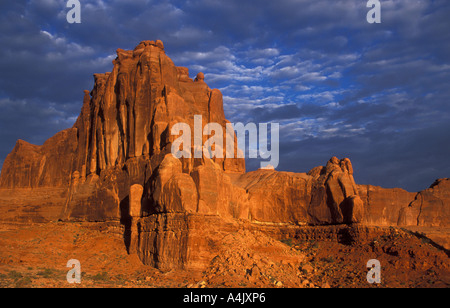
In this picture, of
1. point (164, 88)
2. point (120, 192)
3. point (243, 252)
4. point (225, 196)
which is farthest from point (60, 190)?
point (243, 252)

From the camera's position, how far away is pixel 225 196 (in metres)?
47.4

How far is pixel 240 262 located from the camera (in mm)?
39719

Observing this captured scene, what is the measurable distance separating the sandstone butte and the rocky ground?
172 cm

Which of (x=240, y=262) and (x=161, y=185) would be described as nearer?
(x=240, y=262)

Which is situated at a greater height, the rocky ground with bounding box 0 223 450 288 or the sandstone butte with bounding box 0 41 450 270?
the sandstone butte with bounding box 0 41 450 270

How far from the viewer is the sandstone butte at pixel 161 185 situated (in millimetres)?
41688

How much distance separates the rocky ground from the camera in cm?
3694

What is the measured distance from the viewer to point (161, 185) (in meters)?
42.2

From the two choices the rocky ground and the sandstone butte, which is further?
the sandstone butte

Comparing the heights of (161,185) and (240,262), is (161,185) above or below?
above

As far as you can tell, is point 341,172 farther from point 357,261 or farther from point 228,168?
point 228,168

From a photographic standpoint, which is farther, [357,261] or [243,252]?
[357,261]

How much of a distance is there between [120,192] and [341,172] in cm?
2267

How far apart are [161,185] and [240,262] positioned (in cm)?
921
